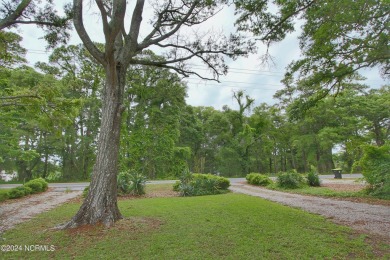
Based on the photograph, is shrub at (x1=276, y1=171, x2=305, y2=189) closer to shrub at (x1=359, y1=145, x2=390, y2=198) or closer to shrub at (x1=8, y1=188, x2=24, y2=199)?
shrub at (x1=359, y1=145, x2=390, y2=198)

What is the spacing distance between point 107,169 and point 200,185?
6.48 metres

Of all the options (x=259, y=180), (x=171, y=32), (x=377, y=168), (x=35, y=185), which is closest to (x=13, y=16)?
(x=171, y=32)

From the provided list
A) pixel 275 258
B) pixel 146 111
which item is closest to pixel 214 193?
pixel 275 258

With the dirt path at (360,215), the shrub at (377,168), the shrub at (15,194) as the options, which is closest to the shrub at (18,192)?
the shrub at (15,194)

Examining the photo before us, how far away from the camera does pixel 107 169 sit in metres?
4.94

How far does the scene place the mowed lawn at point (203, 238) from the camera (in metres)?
3.24

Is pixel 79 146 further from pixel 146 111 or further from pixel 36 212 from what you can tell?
pixel 36 212

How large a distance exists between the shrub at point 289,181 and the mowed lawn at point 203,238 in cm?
668

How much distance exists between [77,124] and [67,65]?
571 centimetres

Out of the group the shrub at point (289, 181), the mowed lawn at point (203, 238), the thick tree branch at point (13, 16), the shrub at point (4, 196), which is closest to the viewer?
the mowed lawn at point (203, 238)

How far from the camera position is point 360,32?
5.73 metres

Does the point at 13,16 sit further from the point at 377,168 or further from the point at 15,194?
the point at 377,168

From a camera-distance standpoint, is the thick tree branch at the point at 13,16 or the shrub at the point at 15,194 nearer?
the thick tree branch at the point at 13,16

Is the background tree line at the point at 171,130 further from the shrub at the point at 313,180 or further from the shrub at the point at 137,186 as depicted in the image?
the shrub at the point at 137,186
